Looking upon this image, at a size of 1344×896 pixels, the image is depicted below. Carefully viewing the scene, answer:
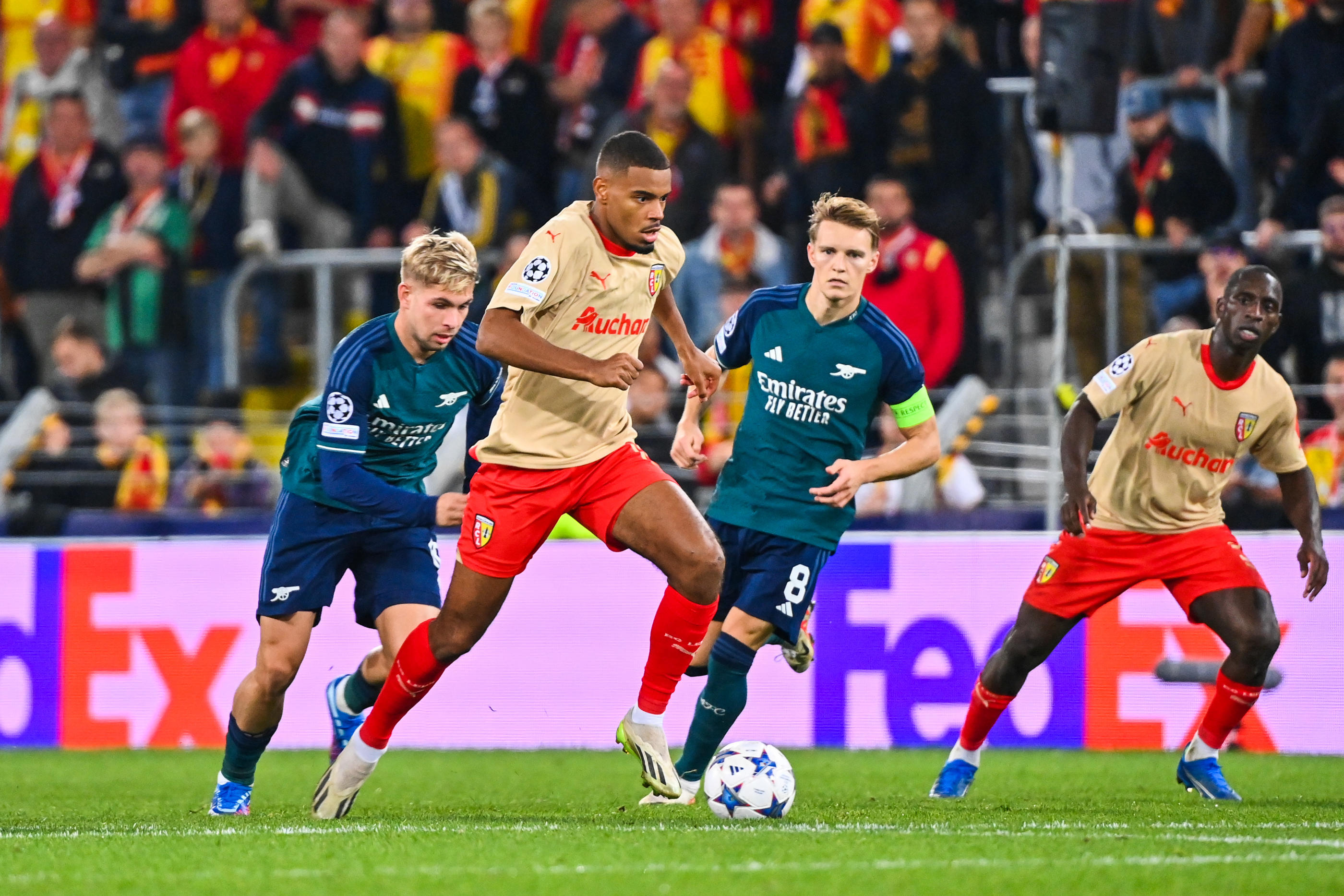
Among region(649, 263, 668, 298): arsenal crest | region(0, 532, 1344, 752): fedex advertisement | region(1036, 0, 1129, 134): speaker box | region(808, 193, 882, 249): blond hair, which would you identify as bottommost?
region(0, 532, 1344, 752): fedex advertisement

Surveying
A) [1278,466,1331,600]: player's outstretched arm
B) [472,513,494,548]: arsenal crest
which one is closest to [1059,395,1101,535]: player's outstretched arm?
[1278,466,1331,600]: player's outstretched arm

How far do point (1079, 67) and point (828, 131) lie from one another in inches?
93.5

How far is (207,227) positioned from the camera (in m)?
14.7

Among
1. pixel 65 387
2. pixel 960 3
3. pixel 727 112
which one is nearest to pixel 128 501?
pixel 65 387

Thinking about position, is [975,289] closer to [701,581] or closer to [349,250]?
[349,250]

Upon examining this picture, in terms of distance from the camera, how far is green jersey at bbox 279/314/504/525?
23.2 feet

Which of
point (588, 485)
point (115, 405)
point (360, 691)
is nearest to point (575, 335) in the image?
point (588, 485)

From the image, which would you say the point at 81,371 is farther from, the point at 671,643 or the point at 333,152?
the point at 671,643

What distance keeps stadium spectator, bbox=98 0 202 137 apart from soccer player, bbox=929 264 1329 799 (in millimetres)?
10259

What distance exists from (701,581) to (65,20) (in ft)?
38.1

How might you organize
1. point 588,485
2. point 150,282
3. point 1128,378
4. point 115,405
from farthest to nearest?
point 150,282 → point 115,405 → point 1128,378 → point 588,485

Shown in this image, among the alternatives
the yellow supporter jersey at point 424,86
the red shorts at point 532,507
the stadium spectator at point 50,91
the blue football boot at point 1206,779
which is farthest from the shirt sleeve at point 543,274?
the stadium spectator at point 50,91

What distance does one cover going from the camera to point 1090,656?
1064 centimetres

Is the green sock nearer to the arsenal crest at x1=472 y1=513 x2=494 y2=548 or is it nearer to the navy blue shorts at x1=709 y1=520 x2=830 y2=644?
the navy blue shorts at x1=709 y1=520 x2=830 y2=644
